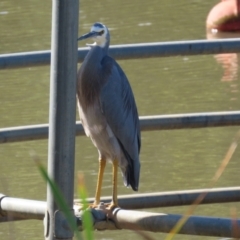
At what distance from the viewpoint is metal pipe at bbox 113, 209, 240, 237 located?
77.0 inches

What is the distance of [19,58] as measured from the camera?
3.00 m

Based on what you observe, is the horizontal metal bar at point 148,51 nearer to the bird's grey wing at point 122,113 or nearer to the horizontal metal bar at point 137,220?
the bird's grey wing at point 122,113

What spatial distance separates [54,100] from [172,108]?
433cm

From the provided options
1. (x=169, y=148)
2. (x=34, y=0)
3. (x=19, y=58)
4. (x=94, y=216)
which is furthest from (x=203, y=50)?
(x=34, y=0)

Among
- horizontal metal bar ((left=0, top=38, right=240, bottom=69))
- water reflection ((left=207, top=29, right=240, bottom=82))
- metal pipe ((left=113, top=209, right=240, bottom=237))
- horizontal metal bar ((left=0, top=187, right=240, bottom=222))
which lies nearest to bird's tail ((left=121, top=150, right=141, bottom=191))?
horizontal metal bar ((left=0, top=38, right=240, bottom=69))

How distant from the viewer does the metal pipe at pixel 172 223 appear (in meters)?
1.96

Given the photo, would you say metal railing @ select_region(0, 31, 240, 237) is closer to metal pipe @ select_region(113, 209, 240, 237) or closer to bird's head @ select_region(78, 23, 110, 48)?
bird's head @ select_region(78, 23, 110, 48)

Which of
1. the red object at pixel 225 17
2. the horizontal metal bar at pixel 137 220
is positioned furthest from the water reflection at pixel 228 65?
the horizontal metal bar at pixel 137 220

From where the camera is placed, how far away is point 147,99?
6.51 meters

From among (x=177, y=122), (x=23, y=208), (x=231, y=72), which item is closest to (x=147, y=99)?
(x=231, y=72)

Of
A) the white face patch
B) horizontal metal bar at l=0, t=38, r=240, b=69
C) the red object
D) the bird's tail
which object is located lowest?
the red object

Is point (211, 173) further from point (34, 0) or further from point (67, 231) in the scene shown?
point (34, 0)

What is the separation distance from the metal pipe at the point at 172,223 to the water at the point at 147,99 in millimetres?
1120

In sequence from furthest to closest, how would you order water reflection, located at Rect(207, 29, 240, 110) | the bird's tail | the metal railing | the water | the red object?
the red object
water reflection, located at Rect(207, 29, 240, 110)
the water
the bird's tail
the metal railing
